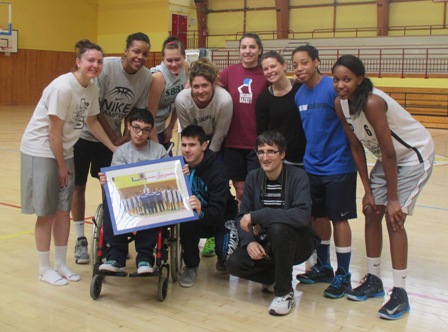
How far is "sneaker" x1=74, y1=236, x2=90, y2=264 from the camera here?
11.6 ft

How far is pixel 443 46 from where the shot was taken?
1591cm

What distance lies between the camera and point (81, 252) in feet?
11.7

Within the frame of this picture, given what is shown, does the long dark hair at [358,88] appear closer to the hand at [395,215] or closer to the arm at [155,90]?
the hand at [395,215]

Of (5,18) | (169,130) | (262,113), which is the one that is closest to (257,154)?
(262,113)

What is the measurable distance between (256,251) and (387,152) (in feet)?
2.83

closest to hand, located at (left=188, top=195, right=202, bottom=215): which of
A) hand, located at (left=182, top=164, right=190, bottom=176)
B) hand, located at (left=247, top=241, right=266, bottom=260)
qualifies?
hand, located at (left=182, top=164, right=190, bottom=176)

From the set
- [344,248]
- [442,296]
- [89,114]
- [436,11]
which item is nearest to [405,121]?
[344,248]

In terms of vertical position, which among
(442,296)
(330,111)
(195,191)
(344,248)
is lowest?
(442,296)

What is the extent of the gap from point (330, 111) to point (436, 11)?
617 inches

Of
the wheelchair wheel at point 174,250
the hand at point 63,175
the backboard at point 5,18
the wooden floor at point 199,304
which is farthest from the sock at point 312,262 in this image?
the backboard at point 5,18

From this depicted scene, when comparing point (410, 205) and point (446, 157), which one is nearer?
point (410, 205)

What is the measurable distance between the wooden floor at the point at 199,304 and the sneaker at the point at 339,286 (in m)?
0.05

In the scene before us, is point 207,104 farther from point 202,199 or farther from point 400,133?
point 400,133

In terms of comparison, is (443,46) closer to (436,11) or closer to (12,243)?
(436,11)
